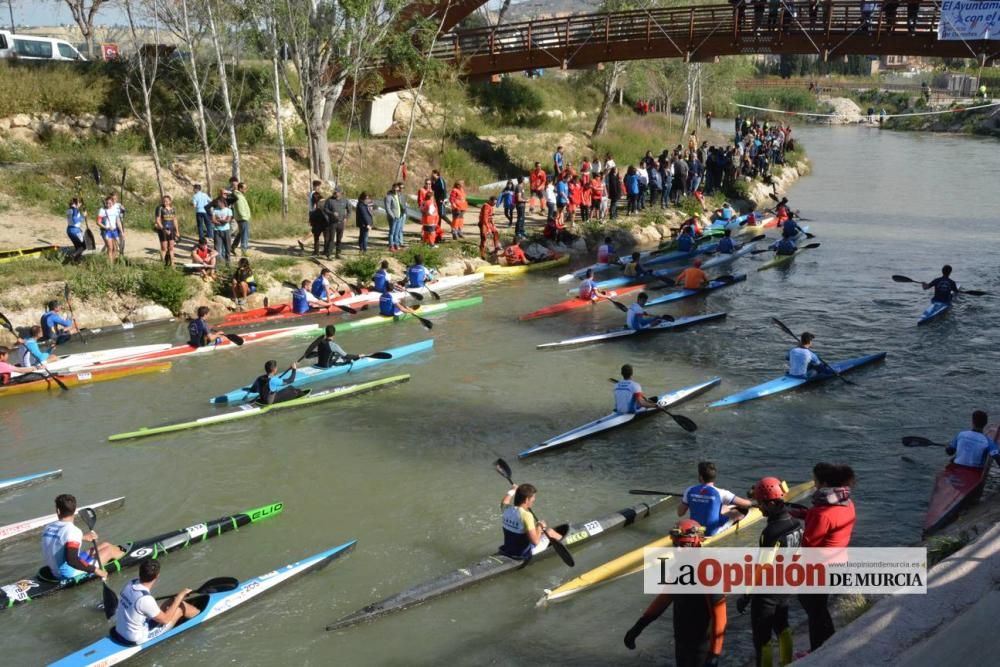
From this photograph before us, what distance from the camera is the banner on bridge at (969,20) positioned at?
→ 25.0 meters

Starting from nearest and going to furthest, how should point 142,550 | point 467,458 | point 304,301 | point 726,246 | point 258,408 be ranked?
point 142,550 < point 467,458 < point 258,408 < point 304,301 < point 726,246

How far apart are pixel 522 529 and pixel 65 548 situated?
15.5ft

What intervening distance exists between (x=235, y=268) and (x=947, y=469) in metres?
14.9

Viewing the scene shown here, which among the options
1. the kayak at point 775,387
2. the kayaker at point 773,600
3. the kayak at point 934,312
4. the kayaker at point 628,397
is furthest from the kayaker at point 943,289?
the kayaker at point 773,600

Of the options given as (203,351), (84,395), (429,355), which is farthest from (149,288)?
(429,355)

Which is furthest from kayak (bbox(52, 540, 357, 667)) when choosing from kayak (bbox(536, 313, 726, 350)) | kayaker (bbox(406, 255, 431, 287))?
kayaker (bbox(406, 255, 431, 287))

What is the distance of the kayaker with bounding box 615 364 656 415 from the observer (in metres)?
13.4

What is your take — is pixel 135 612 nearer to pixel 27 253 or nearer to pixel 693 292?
pixel 27 253

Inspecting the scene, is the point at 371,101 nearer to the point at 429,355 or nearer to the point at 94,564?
the point at 429,355

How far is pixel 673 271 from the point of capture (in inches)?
964

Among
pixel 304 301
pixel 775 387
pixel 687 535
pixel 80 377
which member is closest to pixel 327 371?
pixel 304 301

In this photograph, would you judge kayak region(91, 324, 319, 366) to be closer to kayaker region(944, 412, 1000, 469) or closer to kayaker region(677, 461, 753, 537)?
kayaker region(677, 461, 753, 537)

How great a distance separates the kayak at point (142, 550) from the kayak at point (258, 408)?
3.17 m

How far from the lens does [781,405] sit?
48.7 ft
